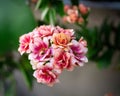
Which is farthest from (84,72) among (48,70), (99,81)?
(48,70)

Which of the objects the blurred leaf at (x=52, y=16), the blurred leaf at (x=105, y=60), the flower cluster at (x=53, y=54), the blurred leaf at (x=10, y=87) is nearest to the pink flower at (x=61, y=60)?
the flower cluster at (x=53, y=54)

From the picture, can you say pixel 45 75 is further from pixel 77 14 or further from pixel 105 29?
pixel 105 29

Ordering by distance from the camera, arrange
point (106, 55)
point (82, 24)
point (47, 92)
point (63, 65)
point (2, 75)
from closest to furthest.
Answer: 1. point (63, 65)
2. point (82, 24)
3. point (106, 55)
4. point (2, 75)
5. point (47, 92)

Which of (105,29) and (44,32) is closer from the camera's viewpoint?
(44,32)

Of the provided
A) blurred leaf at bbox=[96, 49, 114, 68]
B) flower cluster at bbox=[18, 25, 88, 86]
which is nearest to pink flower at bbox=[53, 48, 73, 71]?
flower cluster at bbox=[18, 25, 88, 86]

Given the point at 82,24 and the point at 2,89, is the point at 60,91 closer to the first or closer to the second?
the point at 2,89

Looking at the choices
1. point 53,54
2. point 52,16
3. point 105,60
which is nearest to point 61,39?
point 53,54
